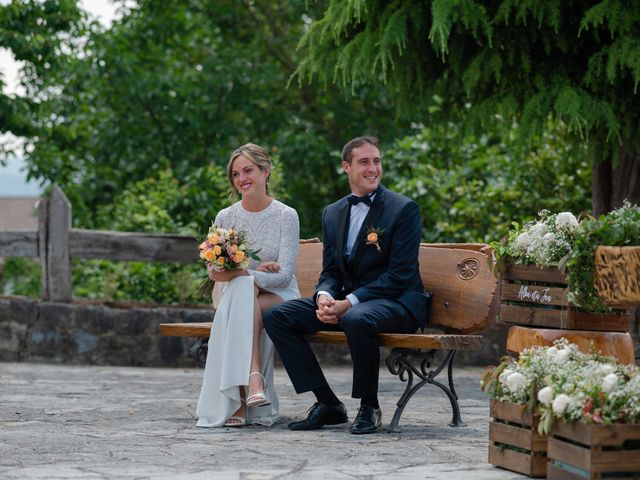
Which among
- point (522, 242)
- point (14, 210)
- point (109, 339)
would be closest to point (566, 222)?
point (522, 242)

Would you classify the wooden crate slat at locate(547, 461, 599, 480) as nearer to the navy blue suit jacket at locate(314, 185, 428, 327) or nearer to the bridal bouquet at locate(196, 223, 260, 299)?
the navy blue suit jacket at locate(314, 185, 428, 327)

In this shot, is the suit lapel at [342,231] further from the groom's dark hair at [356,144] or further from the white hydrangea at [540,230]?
the white hydrangea at [540,230]

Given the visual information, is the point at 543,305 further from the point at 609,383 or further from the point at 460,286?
the point at 609,383

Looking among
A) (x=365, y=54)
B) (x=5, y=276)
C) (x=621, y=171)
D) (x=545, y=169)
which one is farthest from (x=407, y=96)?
(x=5, y=276)

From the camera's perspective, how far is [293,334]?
22.5ft

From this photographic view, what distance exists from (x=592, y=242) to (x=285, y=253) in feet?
8.03

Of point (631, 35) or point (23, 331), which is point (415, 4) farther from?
point (23, 331)

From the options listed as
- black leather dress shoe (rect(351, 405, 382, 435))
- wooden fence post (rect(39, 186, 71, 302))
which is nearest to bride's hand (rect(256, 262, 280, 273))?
black leather dress shoe (rect(351, 405, 382, 435))

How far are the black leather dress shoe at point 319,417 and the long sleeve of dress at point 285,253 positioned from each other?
83 cm

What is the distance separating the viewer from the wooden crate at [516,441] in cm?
517

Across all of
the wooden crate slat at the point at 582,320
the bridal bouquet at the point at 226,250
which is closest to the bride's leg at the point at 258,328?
the bridal bouquet at the point at 226,250

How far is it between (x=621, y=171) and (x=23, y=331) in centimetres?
564

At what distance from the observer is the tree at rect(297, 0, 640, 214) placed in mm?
8312

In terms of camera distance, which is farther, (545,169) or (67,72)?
(67,72)
